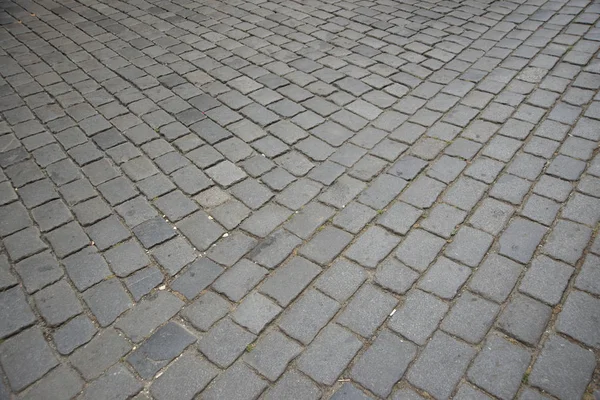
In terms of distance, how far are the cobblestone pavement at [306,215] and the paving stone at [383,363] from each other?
1cm

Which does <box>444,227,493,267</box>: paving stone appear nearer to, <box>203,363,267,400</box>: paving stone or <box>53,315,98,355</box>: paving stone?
<box>203,363,267,400</box>: paving stone

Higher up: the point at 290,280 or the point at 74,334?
the point at 290,280

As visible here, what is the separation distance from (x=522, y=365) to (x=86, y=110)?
4.58 meters

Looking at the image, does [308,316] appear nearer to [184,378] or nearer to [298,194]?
[184,378]

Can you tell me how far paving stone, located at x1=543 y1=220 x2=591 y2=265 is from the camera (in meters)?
2.90

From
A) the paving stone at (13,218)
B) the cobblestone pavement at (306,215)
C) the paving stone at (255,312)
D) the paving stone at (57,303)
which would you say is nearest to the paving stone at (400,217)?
the cobblestone pavement at (306,215)

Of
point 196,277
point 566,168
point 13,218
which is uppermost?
point 566,168

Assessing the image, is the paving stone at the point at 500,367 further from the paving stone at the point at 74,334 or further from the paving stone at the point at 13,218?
the paving stone at the point at 13,218

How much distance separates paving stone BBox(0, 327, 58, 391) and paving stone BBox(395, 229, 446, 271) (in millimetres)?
2340

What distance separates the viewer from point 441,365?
2.38 metres

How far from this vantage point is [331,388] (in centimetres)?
232

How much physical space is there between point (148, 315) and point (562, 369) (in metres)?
2.48

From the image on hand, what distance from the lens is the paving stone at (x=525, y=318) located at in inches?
98.2

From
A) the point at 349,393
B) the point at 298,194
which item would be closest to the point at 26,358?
the point at 349,393
